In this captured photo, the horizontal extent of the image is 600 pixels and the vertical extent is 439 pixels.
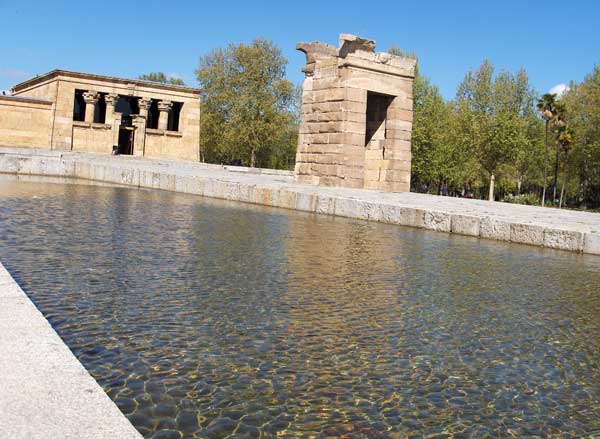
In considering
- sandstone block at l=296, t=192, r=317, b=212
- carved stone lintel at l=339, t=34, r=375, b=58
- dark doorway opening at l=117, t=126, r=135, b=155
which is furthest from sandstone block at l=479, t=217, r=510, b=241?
dark doorway opening at l=117, t=126, r=135, b=155

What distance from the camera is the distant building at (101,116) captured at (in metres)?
40.2

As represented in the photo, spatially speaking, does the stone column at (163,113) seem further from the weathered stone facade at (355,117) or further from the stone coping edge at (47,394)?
the stone coping edge at (47,394)

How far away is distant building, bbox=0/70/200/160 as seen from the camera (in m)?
40.2

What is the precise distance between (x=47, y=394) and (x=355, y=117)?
18.2m

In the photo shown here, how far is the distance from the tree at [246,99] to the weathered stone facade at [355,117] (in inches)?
1281

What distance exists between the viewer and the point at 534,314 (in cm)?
541

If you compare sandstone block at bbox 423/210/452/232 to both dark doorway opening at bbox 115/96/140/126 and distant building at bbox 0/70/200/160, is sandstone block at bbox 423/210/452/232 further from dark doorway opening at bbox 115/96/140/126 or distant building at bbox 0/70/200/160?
dark doorway opening at bbox 115/96/140/126

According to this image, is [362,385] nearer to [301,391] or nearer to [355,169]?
[301,391]

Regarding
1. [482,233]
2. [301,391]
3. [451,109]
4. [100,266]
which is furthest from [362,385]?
[451,109]

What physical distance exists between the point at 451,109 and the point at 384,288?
165 ft

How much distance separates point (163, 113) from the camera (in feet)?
151

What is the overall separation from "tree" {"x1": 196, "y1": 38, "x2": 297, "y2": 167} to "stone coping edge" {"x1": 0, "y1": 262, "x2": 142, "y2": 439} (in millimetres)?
51134

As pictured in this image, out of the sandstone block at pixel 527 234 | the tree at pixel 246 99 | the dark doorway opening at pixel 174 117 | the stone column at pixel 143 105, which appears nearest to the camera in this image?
the sandstone block at pixel 527 234

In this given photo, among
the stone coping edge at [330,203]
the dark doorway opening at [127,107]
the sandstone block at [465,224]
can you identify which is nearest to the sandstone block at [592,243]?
the stone coping edge at [330,203]
